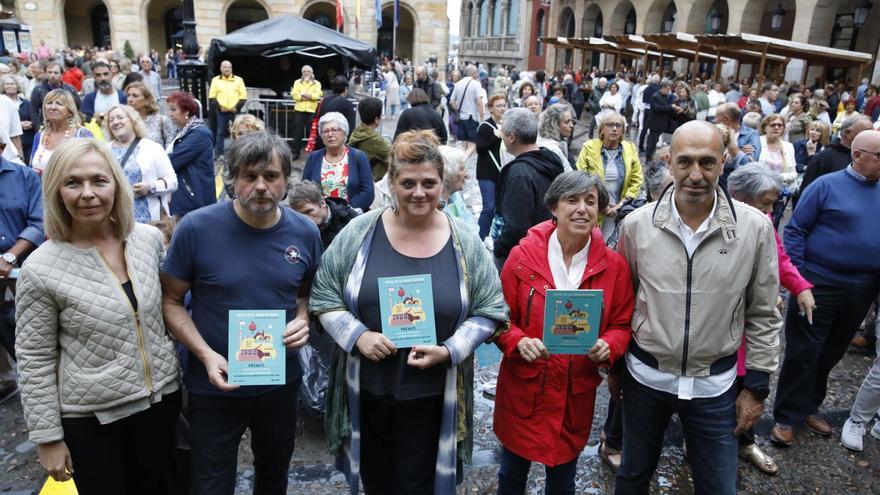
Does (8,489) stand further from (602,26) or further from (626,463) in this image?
(602,26)

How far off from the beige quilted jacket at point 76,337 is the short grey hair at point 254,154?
0.56 metres

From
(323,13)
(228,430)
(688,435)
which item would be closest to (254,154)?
(228,430)

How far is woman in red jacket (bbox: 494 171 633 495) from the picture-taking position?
2.75m

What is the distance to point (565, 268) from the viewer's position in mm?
2846

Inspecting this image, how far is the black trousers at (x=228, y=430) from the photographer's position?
2.55 metres

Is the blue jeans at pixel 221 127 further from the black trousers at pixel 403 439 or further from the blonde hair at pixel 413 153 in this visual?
the black trousers at pixel 403 439

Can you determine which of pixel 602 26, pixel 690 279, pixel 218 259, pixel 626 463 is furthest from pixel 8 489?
pixel 602 26

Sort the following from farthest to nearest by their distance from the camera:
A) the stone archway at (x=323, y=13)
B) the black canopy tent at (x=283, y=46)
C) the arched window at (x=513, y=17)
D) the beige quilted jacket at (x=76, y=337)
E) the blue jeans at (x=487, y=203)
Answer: the arched window at (x=513, y=17), the stone archway at (x=323, y=13), the black canopy tent at (x=283, y=46), the blue jeans at (x=487, y=203), the beige quilted jacket at (x=76, y=337)

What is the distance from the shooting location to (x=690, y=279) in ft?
8.38

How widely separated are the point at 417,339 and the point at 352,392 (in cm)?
40

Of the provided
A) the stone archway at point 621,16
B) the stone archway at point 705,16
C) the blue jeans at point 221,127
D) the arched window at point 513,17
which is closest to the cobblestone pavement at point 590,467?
the blue jeans at point 221,127

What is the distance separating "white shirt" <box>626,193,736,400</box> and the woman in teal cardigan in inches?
28.7

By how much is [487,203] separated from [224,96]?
269 inches

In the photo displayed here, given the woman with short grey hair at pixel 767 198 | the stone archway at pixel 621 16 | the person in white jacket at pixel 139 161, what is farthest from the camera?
the stone archway at pixel 621 16
